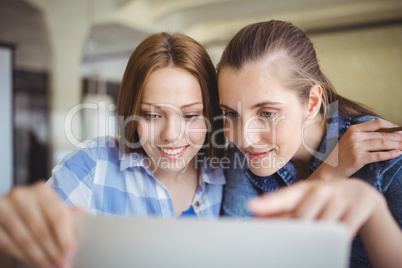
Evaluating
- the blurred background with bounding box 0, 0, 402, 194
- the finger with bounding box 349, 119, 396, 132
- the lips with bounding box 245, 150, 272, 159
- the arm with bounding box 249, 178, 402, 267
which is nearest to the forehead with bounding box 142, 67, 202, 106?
the lips with bounding box 245, 150, 272, 159

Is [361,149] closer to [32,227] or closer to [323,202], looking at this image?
[323,202]

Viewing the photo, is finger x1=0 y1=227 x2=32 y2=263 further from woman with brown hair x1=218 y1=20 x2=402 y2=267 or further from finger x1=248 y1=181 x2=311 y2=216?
woman with brown hair x1=218 y1=20 x2=402 y2=267

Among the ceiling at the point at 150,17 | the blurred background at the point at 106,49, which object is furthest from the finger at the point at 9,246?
the ceiling at the point at 150,17

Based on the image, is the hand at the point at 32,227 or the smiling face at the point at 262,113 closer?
the hand at the point at 32,227

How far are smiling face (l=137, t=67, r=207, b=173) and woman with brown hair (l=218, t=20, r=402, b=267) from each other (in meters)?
0.09

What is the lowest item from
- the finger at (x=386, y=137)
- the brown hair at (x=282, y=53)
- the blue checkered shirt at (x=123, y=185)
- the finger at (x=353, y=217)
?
the blue checkered shirt at (x=123, y=185)

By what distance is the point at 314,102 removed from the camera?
3.22 feet

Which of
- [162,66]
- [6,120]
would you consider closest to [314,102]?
[162,66]

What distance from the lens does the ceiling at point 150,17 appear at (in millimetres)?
2822

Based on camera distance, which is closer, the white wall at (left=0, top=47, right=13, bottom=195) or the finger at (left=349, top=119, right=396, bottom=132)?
the finger at (left=349, top=119, right=396, bottom=132)

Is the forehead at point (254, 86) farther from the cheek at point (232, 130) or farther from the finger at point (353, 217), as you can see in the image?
the finger at point (353, 217)

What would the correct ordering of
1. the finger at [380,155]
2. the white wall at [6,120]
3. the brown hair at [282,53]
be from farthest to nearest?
the white wall at [6,120]
the brown hair at [282,53]
the finger at [380,155]

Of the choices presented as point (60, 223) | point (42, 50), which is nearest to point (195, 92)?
point (60, 223)

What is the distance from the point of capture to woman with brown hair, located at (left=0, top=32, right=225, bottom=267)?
94 centimetres
